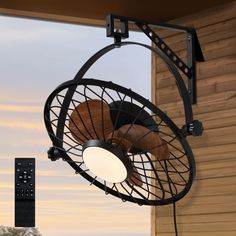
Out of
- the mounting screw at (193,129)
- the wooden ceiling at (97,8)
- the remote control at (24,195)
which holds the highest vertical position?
the wooden ceiling at (97,8)

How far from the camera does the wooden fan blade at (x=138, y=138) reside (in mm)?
1718

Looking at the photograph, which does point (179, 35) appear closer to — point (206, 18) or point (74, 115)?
point (206, 18)

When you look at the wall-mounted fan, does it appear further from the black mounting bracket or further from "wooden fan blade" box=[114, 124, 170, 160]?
the black mounting bracket

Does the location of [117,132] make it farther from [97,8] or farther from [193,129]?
[97,8]

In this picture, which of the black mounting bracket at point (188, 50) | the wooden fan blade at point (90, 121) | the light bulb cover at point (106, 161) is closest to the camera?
the light bulb cover at point (106, 161)

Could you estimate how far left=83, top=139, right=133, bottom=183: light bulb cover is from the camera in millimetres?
1698

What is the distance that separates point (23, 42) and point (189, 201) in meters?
0.85

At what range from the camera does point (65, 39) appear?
99.3 inches

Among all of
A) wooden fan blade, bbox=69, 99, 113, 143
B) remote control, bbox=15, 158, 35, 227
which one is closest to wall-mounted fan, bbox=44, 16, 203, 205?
wooden fan blade, bbox=69, 99, 113, 143

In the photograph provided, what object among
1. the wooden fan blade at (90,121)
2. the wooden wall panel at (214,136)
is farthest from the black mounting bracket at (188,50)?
the wooden fan blade at (90,121)

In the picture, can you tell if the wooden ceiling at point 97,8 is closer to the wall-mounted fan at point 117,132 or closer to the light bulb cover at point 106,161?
the wall-mounted fan at point 117,132

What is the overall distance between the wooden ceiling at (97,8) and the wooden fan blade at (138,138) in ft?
2.01

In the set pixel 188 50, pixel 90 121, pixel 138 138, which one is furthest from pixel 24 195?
pixel 188 50

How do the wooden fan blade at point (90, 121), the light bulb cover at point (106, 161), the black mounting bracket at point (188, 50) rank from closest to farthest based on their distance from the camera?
the light bulb cover at point (106, 161) → the wooden fan blade at point (90, 121) → the black mounting bracket at point (188, 50)
